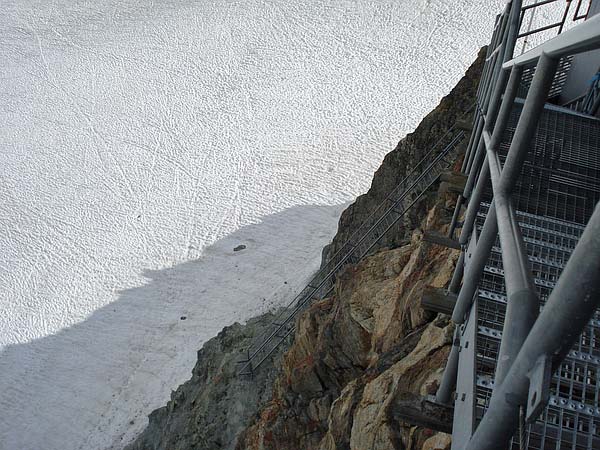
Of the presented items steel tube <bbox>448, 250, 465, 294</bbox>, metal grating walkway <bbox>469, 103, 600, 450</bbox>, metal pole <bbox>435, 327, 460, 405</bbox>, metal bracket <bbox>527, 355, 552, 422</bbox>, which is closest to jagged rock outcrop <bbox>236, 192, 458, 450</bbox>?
metal pole <bbox>435, 327, 460, 405</bbox>

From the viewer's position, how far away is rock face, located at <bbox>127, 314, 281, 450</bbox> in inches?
484

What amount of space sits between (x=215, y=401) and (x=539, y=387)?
41.6 ft

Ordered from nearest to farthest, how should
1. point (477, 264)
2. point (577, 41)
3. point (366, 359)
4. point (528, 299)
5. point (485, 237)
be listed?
point (577, 41), point (528, 299), point (485, 237), point (477, 264), point (366, 359)

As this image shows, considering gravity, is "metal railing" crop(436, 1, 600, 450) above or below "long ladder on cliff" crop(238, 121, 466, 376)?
above

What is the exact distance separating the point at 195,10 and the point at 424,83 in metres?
21.7

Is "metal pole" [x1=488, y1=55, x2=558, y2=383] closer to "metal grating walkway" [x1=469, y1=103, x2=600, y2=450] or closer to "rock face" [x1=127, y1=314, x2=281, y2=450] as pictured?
Answer: "metal grating walkway" [x1=469, y1=103, x2=600, y2=450]

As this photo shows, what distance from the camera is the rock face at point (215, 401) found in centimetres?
1230

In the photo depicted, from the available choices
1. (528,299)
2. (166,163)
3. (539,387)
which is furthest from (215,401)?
(166,163)

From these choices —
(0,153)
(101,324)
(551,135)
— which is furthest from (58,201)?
(551,135)

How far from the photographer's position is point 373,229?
12.8 m

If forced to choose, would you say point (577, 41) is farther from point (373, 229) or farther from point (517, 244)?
point (373, 229)

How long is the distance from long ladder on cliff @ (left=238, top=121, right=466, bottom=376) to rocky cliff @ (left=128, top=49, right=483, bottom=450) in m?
0.44

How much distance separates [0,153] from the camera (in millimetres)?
37406

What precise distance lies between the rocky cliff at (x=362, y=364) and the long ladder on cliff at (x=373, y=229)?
1.45 ft
